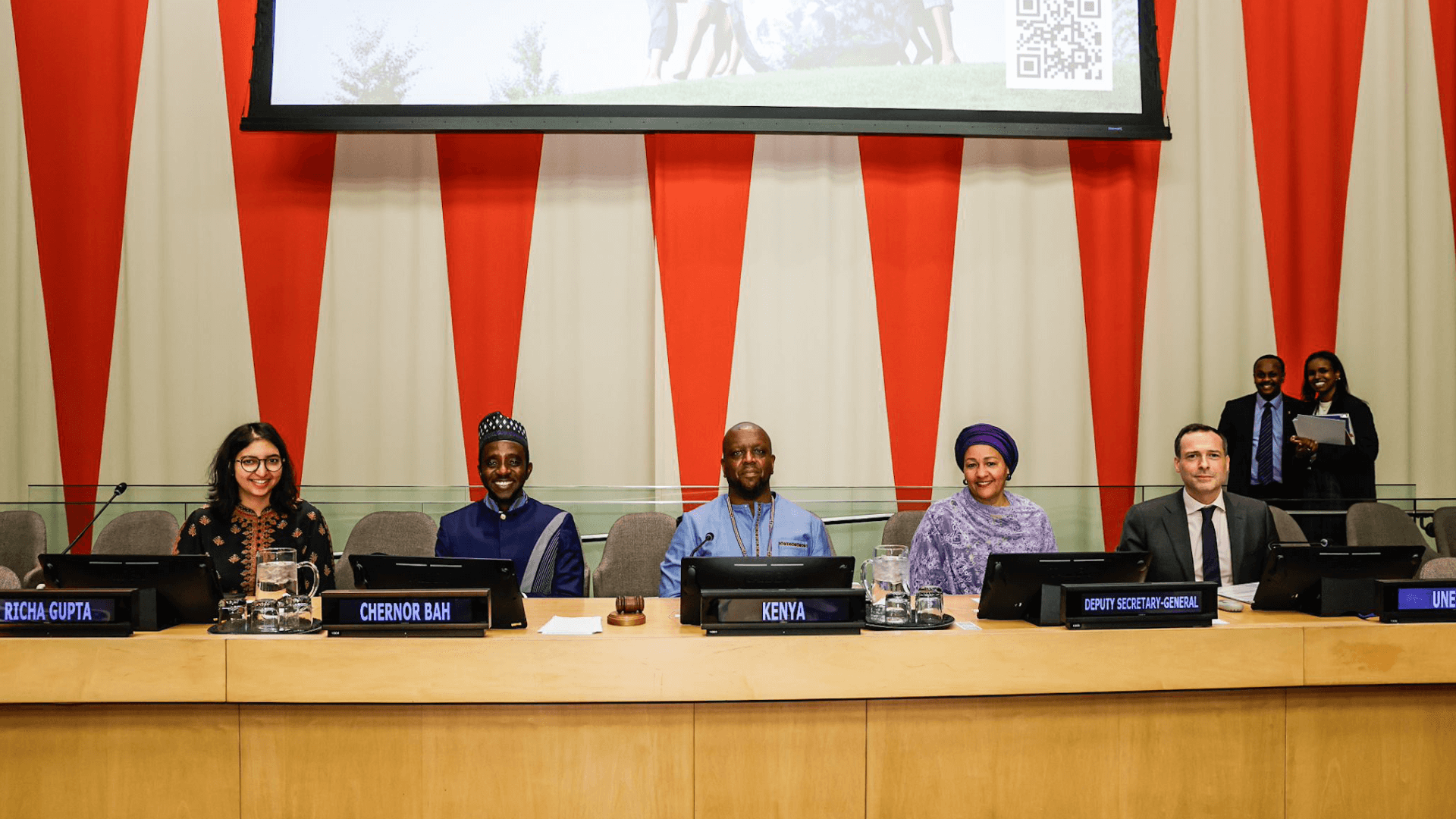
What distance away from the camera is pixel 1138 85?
455 cm

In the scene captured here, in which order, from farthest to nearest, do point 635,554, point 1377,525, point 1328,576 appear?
point 1377,525 → point 635,554 → point 1328,576

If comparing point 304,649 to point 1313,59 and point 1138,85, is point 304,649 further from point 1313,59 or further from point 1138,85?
point 1313,59

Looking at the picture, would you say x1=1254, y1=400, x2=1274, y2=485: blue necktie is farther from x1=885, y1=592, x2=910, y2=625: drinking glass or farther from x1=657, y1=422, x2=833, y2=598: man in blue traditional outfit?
x1=885, y1=592, x2=910, y2=625: drinking glass

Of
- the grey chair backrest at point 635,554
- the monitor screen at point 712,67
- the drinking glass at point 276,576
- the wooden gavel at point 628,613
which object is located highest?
the monitor screen at point 712,67

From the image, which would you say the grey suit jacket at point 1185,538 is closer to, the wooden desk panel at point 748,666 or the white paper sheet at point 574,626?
the wooden desk panel at point 748,666

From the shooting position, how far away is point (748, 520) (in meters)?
3.09

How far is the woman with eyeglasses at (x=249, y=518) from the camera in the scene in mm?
2867

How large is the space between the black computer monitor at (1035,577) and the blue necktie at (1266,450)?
2.88 metres

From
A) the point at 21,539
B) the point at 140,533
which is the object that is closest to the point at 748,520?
the point at 140,533

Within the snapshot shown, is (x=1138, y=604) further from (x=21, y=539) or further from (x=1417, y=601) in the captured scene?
(x=21, y=539)

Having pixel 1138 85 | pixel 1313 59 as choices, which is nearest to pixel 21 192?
pixel 1138 85

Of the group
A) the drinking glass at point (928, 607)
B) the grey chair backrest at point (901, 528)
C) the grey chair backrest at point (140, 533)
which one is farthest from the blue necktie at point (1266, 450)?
the grey chair backrest at point (140, 533)

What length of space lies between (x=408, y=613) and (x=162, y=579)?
22.0 inches

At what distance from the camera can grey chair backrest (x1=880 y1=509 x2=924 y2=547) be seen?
3.83 metres
